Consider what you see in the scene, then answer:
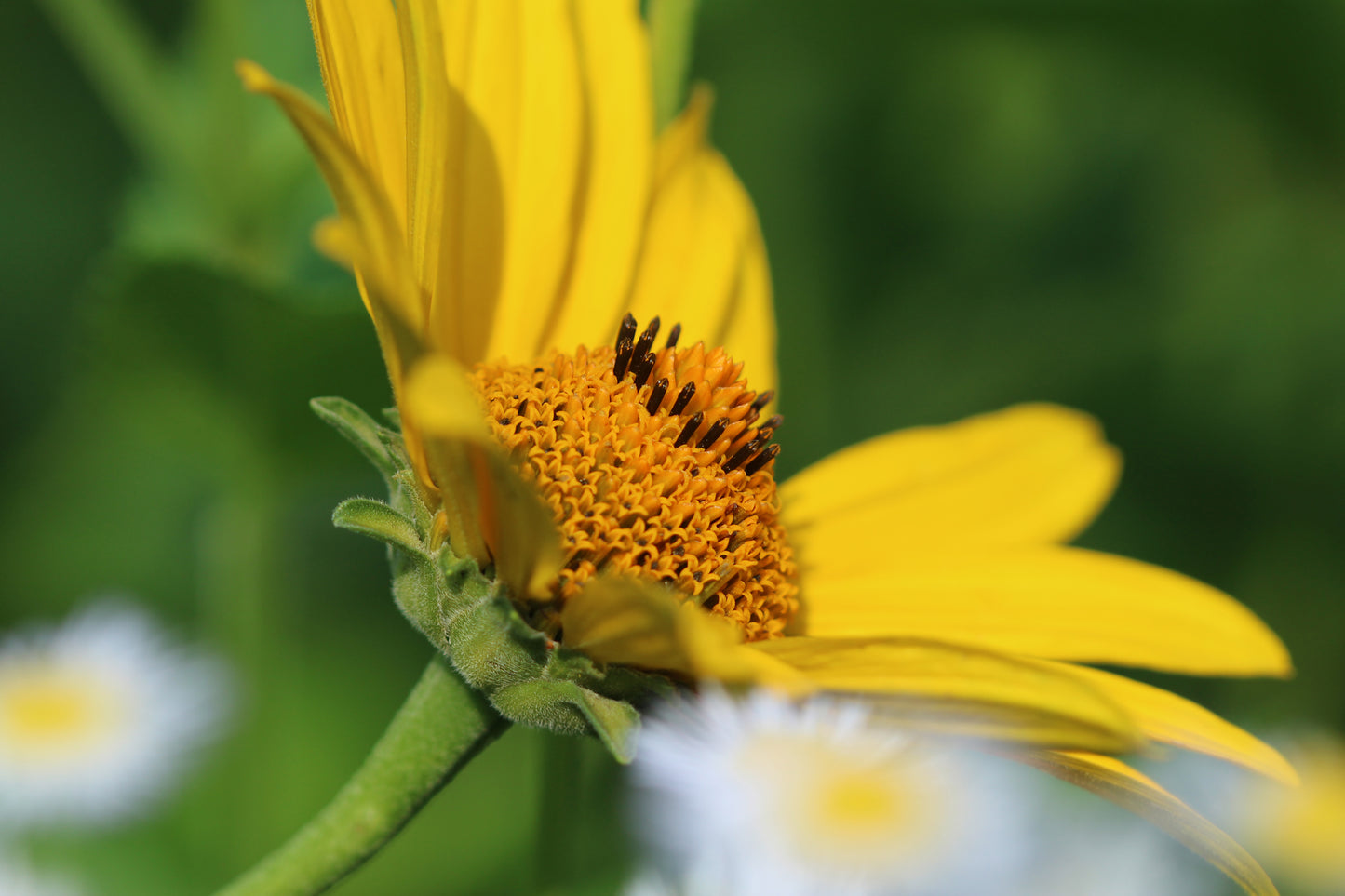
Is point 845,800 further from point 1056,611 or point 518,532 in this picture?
point 518,532

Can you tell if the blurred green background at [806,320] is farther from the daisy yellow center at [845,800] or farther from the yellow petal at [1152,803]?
the yellow petal at [1152,803]

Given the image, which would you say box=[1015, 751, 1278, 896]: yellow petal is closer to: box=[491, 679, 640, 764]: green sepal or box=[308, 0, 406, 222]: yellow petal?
box=[491, 679, 640, 764]: green sepal

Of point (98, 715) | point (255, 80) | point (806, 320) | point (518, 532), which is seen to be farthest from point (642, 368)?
point (806, 320)

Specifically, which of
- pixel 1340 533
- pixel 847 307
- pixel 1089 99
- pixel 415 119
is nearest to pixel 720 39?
pixel 847 307

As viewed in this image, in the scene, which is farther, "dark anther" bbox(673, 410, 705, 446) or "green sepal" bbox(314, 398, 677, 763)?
"dark anther" bbox(673, 410, 705, 446)

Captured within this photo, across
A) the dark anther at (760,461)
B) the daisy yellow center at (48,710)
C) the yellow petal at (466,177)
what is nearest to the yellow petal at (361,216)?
the yellow petal at (466,177)

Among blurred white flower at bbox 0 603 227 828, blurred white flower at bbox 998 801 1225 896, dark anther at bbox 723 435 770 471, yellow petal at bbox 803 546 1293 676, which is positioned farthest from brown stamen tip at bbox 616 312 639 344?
blurred white flower at bbox 0 603 227 828
